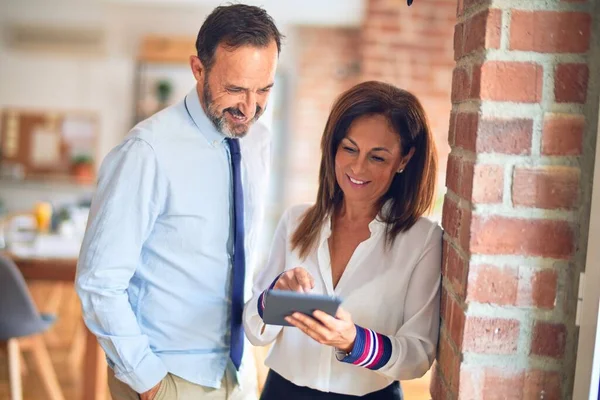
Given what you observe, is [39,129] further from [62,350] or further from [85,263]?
[85,263]

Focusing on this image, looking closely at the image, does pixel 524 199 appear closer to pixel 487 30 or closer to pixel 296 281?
pixel 487 30

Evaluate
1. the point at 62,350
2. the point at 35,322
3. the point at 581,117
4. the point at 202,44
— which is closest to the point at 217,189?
the point at 202,44

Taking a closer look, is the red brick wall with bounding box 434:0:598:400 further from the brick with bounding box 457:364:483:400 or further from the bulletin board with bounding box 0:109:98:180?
the bulletin board with bounding box 0:109:98:180

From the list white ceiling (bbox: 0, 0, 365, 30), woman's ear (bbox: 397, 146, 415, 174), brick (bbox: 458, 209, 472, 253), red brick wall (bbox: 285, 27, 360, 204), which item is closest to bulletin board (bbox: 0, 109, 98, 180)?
white ceiling (bbox: 0, 0, 365, 30)

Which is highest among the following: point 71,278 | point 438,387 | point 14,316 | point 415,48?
point 415,48

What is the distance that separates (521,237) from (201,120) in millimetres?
863

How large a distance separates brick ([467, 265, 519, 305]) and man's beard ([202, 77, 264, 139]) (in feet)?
2.29

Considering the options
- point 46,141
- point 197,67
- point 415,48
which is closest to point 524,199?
point 197,67

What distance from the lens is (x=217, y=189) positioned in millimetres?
1791

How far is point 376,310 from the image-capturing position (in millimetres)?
1617

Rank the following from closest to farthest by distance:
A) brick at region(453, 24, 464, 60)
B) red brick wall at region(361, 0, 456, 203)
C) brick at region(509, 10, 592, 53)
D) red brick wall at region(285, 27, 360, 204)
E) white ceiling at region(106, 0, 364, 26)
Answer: brick at region(509, 10, 592, 53) < brick at region(453, 24, 464, 60) < red brick wall at region(361, 0, 456, 203) < white ceiling at region(106, 0, 364, 26) < red brick wall at region(285, 27, 360, 204)

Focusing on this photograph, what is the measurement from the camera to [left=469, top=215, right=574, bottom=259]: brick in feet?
4.19

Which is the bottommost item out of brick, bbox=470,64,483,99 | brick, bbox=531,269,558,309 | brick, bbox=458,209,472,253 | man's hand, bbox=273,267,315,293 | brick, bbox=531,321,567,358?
brick, bbox=531,321,567,358

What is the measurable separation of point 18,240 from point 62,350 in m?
1.40
